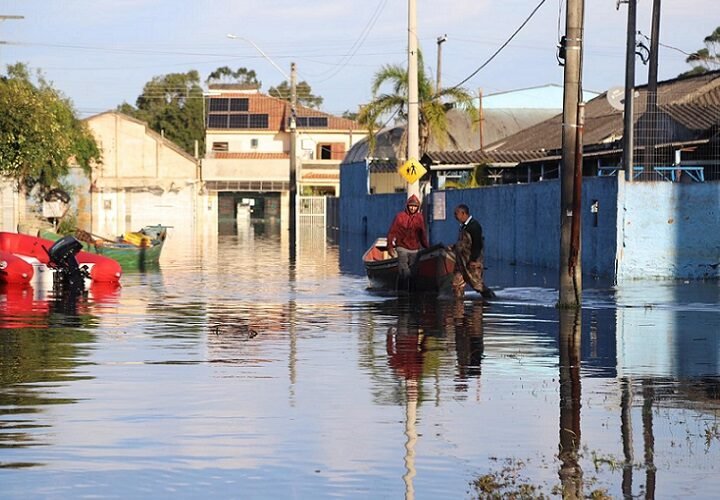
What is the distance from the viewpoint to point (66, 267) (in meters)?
27.5

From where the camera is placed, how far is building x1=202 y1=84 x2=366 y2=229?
103062 mm

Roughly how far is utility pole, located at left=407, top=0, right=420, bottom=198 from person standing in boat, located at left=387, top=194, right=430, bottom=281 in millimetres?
9339

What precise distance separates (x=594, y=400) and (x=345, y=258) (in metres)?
31.2

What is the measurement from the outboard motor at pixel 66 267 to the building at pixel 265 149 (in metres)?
71.4

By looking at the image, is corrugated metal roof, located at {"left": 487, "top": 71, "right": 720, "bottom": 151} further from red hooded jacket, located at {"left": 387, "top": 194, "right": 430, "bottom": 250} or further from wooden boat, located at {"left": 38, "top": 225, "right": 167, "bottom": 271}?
red hooded jacket, located at {"left": 387, "top": 194, "right": 430, "bottom": 250}

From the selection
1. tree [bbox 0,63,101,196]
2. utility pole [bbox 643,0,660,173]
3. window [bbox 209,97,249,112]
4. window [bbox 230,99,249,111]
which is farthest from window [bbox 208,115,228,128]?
utility pole [bbox 643,0,660,173]

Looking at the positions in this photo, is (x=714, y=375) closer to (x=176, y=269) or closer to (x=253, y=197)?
(x=176, y=269)

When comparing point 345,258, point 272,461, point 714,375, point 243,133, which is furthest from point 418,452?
point 243,133

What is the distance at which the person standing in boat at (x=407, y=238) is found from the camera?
25531 mm

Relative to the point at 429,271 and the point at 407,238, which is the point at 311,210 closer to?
the point at 407,238

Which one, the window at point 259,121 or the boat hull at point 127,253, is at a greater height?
the window at point 259,121

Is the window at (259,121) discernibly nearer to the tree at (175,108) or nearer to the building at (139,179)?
the building at (139,179)

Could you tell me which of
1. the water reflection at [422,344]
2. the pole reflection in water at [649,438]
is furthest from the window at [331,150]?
the pole reflection in water at [649,438]

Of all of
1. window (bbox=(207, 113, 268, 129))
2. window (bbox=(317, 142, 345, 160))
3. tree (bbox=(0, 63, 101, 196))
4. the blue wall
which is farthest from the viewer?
window (bbox=(207, 113, 268, 129))
